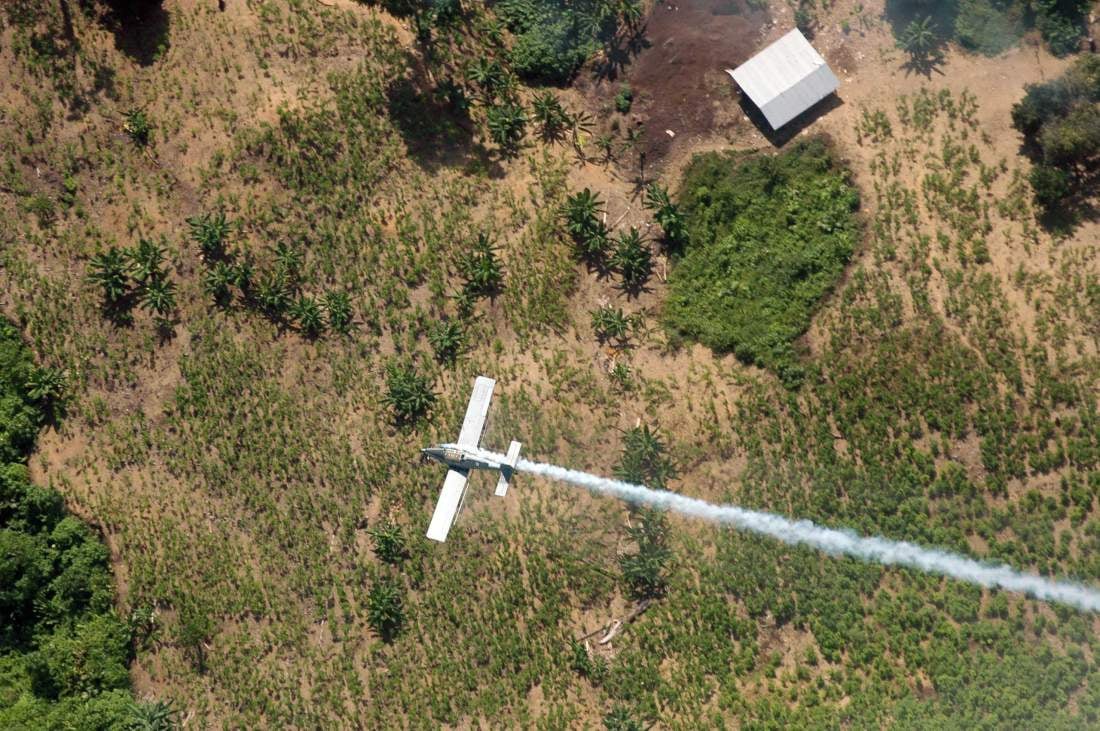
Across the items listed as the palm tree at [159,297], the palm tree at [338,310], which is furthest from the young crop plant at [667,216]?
the palm tree at [159,297]

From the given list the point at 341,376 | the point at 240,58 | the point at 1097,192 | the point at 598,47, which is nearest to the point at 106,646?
the point at 341,376

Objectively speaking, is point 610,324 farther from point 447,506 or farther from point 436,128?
point 436,128

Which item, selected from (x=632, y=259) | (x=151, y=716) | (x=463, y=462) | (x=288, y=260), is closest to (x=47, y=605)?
(x=151, y=716)

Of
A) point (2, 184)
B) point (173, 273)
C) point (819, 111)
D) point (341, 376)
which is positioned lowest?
point (341, 376)

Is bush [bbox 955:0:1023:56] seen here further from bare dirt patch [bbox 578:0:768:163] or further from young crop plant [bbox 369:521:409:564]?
young crop plant [bbox 369:521:409:564]

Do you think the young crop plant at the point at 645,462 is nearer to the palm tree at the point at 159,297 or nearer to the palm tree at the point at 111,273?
the palm tree at the point at 159,297

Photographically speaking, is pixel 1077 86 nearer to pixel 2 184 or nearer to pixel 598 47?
pixel 598 47
